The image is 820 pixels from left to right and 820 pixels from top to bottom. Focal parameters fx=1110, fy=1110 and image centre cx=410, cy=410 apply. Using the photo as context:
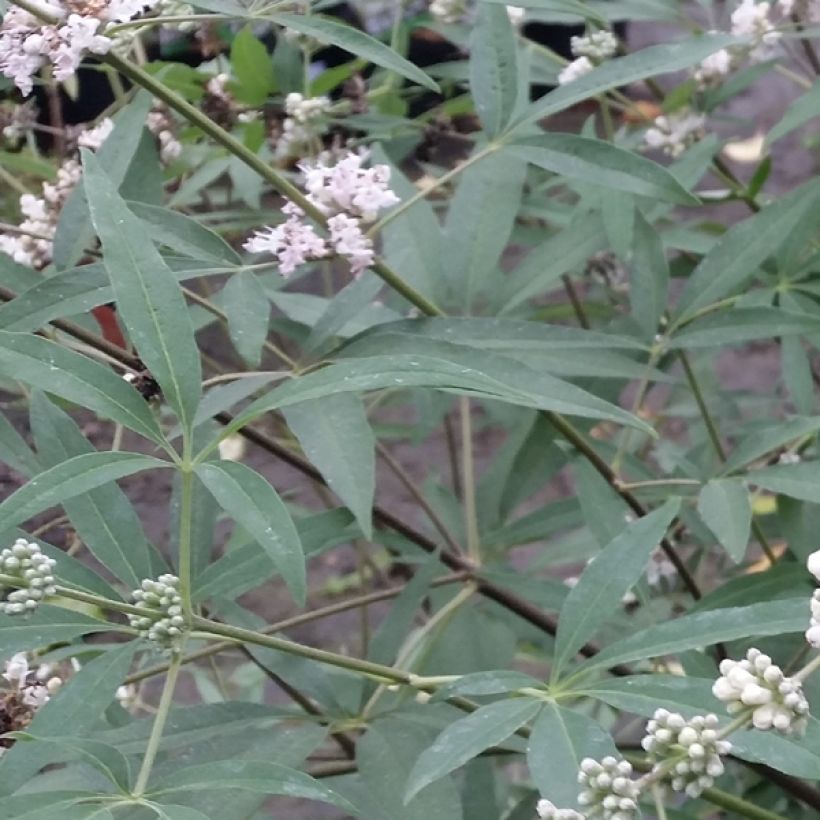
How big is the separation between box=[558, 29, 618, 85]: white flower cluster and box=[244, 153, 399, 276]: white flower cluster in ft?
1.61

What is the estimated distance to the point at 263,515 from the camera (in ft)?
1.87

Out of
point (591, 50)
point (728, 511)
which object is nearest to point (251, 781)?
point (728, 511)

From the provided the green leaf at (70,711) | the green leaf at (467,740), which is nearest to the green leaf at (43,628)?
the green leaf at (70,711)

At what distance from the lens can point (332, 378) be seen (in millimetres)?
579

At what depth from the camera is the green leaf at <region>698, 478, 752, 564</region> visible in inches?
32.0

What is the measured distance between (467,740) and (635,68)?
51 cm

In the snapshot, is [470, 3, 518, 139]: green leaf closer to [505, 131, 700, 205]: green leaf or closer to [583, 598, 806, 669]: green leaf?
[505, 131, 700, 205]: green leaf

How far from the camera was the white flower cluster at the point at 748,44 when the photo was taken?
1130 mm

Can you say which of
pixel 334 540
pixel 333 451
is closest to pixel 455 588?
pixel 334 540

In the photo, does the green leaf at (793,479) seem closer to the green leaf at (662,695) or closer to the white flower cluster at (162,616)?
the green leaf at (662,695)

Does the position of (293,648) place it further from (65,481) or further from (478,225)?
(478,225)

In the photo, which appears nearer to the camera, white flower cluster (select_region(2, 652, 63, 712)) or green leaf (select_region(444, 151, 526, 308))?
white flower cluster (select_region(2, 652, 63, 712))

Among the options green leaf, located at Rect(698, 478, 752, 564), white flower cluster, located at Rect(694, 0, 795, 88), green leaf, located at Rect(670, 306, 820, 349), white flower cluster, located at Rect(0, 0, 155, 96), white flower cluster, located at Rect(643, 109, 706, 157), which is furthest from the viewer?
white flower cluster, located at Rect(643, 109, 706, 157)

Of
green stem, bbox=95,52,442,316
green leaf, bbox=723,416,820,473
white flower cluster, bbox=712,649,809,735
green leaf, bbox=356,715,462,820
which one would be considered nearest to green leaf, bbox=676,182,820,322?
green leaf, bbox=723,416,820,473
